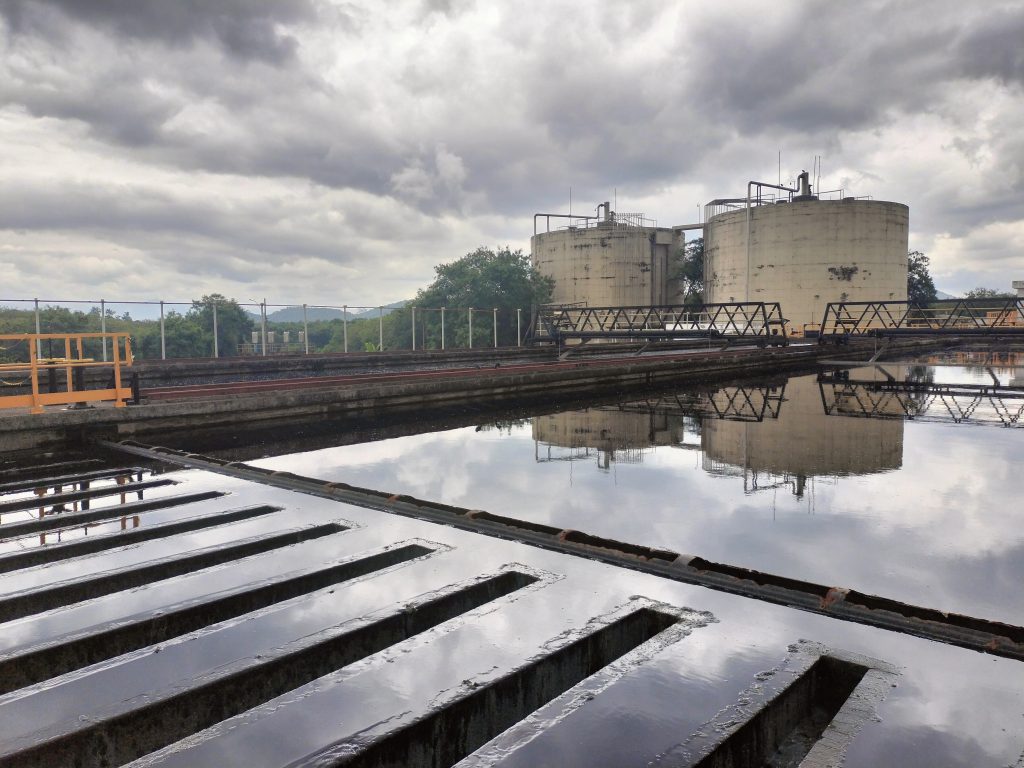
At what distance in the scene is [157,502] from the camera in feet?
17.9

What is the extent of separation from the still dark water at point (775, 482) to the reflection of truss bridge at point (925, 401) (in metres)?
0.12

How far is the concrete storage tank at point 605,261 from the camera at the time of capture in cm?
4278

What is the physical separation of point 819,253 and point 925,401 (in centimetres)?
2405

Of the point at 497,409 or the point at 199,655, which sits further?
the point at 497,409

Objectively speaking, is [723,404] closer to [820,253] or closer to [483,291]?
[820,253]

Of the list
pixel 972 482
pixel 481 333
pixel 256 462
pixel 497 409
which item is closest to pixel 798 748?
pixel 972 482

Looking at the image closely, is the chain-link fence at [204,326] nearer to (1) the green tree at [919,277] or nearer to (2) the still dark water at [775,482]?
(2) the still dark water at [775,482]

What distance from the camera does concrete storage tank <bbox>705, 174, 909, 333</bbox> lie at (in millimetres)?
34562

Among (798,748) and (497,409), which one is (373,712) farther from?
(497,409)

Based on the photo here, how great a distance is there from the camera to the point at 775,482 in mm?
6375

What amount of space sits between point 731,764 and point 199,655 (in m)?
2.05

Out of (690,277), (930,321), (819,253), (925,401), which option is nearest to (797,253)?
(819,253)

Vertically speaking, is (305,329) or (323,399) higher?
(305,329)

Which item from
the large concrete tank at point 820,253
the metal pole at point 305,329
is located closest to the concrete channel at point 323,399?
the metal pole at point 305,329
